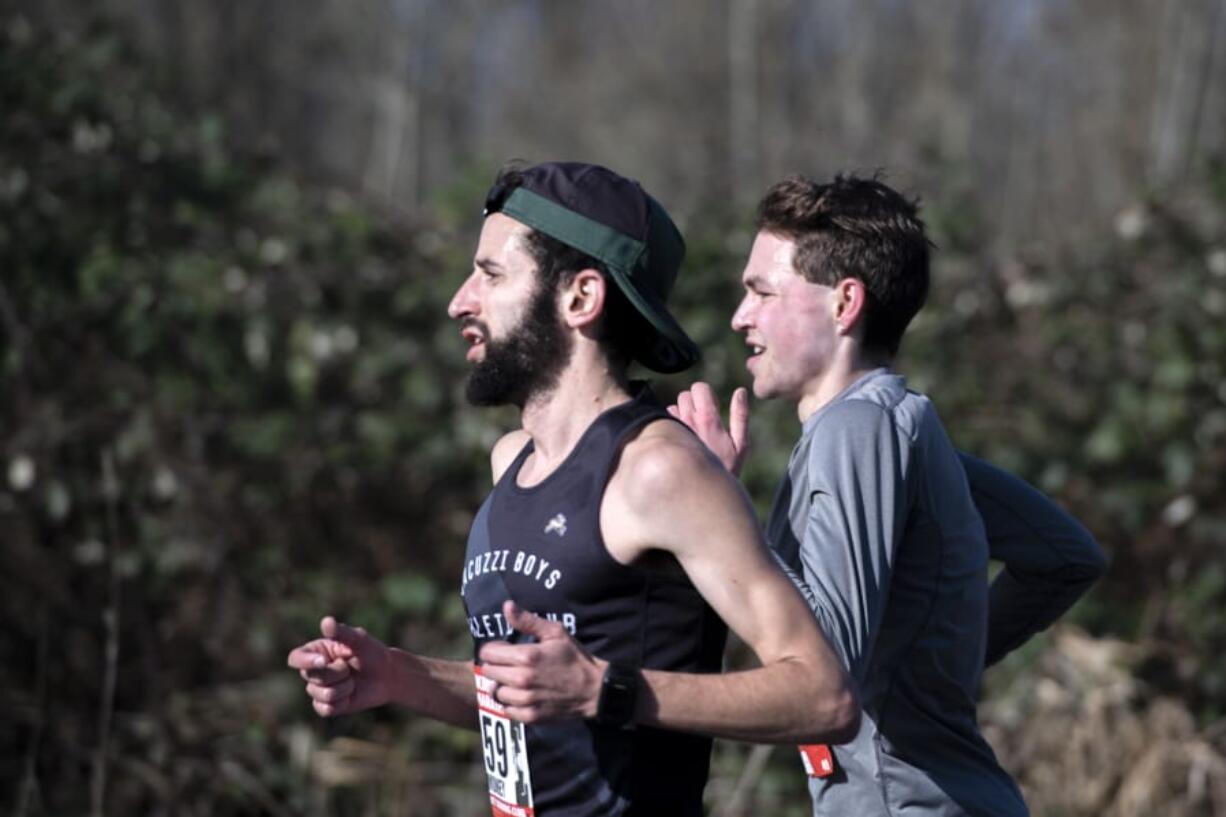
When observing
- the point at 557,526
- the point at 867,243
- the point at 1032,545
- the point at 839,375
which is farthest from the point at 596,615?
the point at 1032,545

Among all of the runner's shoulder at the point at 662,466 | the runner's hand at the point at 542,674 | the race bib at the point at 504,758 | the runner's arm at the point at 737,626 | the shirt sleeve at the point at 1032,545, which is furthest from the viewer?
the shirt sleeve at the point at 1032,545

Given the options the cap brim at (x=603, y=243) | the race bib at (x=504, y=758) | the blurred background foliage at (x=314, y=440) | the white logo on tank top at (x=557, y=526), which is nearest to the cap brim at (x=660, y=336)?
the cap brim at (x=603, y=243)

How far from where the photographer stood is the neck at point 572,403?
2637mm

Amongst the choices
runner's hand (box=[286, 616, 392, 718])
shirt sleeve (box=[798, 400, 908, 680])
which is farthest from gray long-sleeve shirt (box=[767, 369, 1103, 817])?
runner's hand (box=[286, 616, 392, 718])

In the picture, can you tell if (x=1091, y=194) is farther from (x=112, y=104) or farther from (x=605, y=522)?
(x=605, y=522)

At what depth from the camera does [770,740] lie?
2.24 m

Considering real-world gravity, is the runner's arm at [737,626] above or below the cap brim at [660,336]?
below

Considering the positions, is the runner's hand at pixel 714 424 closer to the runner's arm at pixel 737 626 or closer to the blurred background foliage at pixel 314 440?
the runner's arm at pixel 737 626

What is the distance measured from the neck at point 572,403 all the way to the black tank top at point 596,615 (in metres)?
0.06

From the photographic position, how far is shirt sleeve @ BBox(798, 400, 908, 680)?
2518 mm

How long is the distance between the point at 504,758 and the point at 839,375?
86 centimetres

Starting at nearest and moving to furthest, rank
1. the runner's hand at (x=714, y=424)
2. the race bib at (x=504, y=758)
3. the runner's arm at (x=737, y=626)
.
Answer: the runner's arm at (x=737, y=626)
the race bib at (x=504, y=758)
the runner's hand at (x=714, y=424)

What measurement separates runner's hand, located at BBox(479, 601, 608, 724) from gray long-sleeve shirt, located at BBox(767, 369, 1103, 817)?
54 centimetres

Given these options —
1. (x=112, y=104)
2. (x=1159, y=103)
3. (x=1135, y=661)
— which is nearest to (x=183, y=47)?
(x=1159, y=103)
